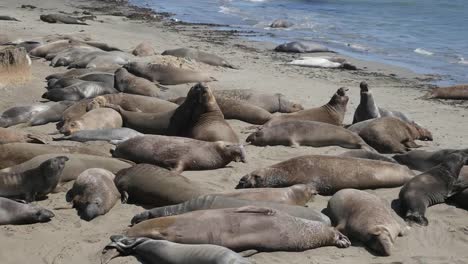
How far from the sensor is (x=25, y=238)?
14.7 feet

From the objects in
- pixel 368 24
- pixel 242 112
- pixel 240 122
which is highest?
pixel 242 112

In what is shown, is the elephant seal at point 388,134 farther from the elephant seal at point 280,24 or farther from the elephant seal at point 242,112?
the elephant seal at point 280,24

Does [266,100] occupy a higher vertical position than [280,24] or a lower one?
higher

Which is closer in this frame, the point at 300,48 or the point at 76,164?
the point at 76,164

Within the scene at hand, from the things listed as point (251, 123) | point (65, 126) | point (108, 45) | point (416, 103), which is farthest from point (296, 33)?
point (65, 126)

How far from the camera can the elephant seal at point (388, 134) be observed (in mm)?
7086

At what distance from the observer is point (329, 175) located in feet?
18.7

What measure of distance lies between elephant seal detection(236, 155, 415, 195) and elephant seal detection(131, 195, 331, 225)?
0.83 metres

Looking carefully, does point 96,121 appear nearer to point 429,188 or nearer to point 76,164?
point 76,164

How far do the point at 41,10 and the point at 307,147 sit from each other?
15155 mm

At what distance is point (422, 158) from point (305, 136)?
125 centimetres

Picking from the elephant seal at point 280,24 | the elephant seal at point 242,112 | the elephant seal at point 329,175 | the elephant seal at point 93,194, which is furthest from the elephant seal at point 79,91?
the elephant seal at point 280,24

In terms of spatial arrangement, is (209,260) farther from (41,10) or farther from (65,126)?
(41,10)

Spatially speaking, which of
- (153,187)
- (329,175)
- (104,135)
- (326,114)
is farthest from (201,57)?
(153,187)
